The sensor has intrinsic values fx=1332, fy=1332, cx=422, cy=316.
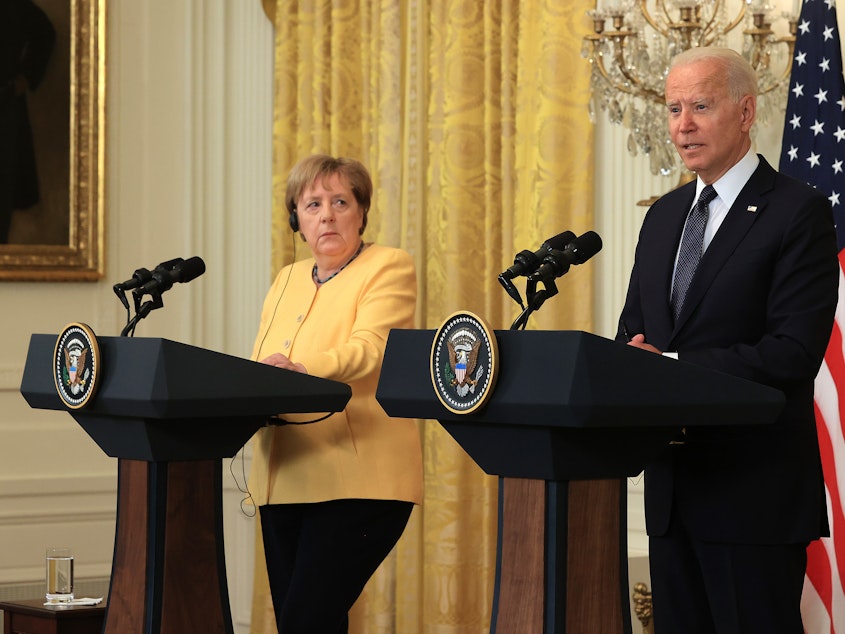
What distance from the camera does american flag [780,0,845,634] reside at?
3.64 metres

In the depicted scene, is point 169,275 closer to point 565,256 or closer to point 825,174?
point 565,256

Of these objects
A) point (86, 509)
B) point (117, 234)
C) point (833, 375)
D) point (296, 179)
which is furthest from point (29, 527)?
point (833, 375)

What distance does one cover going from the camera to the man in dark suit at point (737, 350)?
255 centimetres

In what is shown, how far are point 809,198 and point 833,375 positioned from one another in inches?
49.8

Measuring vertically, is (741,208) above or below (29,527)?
above

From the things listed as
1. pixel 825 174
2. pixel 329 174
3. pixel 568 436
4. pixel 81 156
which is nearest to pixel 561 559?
pixel 568 436

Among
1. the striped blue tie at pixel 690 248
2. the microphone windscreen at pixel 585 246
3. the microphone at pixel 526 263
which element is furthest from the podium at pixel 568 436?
the striped blue tie at pixel 690 248

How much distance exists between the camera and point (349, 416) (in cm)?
336

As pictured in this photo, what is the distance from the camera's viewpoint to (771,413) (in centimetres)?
236

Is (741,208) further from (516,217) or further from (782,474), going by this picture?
(516,217)

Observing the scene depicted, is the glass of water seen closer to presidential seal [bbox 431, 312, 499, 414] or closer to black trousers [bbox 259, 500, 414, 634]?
black trousers [bbox 259, 500, 414, 634]

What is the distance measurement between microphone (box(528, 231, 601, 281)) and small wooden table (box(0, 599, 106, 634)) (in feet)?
8.37

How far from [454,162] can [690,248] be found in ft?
7.63

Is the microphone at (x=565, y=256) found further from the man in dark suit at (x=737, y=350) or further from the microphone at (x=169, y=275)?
the microphone at (x=169, y=275)
